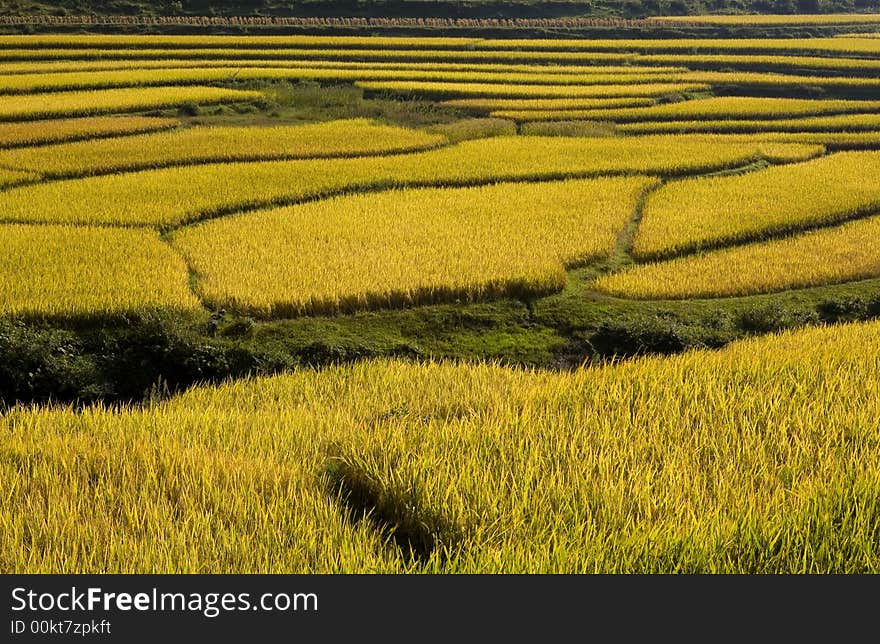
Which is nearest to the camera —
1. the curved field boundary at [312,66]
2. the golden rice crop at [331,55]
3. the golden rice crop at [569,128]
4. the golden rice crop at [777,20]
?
the golden rice crop at [569,128]

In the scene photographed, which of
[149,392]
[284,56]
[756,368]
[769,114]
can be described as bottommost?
[149,392]

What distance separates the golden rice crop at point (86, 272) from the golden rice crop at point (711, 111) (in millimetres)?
10806

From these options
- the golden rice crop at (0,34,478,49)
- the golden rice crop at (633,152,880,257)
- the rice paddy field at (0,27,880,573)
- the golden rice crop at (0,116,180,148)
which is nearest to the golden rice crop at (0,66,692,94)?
the rice paddy field at (0,27,880,573)

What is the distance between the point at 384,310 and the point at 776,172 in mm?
8200

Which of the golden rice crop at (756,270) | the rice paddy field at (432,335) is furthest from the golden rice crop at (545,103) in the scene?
the golden rice crop at (756,270)

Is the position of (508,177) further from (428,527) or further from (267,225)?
(428,527)

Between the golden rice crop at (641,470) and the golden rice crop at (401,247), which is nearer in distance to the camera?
the golden rice crop at (641,470)

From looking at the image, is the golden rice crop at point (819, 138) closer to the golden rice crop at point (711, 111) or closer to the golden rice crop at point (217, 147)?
the golden rice crop at point (711, 111)

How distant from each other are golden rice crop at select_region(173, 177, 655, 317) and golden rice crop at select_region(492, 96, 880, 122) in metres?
6.98

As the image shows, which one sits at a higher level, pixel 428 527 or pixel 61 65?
pixel 61 65

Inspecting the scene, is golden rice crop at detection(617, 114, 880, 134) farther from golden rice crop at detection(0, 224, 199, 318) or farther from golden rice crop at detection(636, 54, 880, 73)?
golden rice crop at detection(0, 224, 199, 318)

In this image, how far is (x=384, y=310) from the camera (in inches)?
295

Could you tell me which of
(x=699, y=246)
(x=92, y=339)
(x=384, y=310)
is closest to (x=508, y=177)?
(x=699, y=246)

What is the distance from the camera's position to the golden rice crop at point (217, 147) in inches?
479
